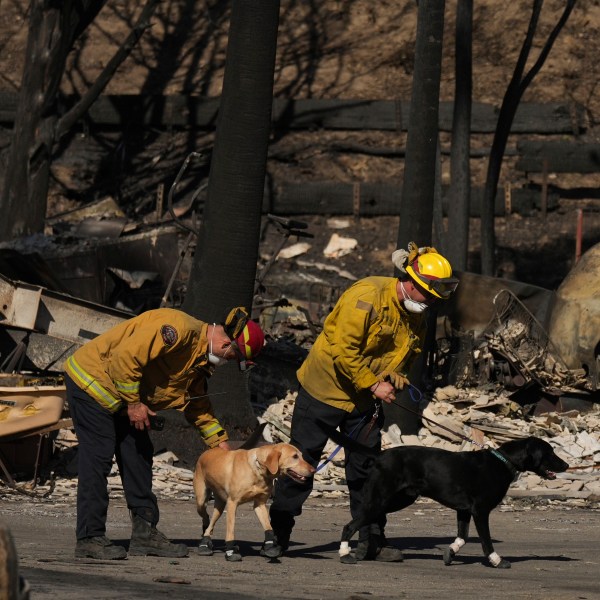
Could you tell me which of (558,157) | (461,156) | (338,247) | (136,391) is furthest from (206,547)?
(558,157)

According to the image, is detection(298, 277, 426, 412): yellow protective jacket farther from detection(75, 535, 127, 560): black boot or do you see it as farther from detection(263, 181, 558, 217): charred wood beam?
detection(263, 181, 558, 217): charred wood beam

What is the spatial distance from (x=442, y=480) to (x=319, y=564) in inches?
37.6

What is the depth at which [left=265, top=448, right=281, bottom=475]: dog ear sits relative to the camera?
29.0 feet

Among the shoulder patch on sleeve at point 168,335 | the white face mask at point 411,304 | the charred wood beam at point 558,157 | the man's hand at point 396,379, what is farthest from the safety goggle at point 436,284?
the charred wood beam at point 558,157

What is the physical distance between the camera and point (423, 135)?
16.3 m

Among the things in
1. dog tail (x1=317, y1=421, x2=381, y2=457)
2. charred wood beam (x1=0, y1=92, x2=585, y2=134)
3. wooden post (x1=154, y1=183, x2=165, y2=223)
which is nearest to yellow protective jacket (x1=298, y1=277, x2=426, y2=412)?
dog tail (x1=317, y1=421, x2=381, y2=457)

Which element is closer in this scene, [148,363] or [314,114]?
[148,363]

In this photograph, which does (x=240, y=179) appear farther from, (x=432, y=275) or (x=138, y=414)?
(x=138, y=414)

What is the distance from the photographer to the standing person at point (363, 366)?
29.6 feet

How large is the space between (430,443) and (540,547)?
4.57m

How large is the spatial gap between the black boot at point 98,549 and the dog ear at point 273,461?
1032 mm

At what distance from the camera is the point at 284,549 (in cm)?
950

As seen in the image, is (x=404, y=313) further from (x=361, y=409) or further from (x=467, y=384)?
(x=467, y=384)

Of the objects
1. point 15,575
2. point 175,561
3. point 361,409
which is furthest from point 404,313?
point 15,575
